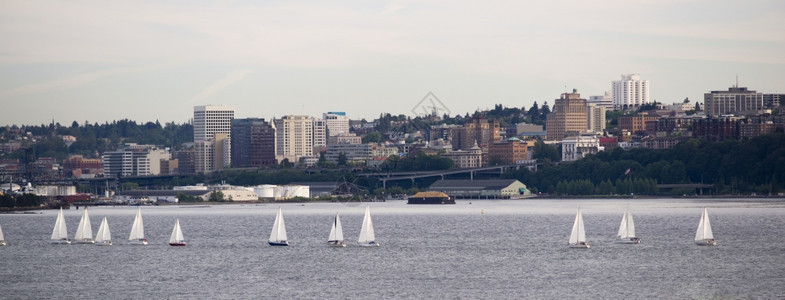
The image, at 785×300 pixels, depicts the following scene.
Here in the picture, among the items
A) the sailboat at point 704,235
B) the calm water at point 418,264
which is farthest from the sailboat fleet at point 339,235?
the calm water at point 418,264

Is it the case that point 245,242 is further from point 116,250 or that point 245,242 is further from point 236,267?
point 236,267

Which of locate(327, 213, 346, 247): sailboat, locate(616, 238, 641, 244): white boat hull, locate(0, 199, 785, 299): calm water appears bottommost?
locate(0, 199, 785, 299): calm water

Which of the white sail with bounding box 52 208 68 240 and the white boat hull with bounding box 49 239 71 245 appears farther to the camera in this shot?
the white sail with bounding box 52 208 68 240

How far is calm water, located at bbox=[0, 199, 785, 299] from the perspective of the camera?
230 ft

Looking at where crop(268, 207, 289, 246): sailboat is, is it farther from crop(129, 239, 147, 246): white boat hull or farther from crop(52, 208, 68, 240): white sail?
crop(52, 208, 68, 240): white sail

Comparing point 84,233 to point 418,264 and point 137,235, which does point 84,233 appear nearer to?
point 137,235

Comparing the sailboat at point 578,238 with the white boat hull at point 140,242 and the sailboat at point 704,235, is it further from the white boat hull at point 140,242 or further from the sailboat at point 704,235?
the white boat hull at point 140,242

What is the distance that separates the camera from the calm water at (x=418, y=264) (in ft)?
230

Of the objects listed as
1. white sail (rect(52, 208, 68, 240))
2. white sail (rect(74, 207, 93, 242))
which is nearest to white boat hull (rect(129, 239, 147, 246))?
white sail (rect(74, 207, 93, 242))

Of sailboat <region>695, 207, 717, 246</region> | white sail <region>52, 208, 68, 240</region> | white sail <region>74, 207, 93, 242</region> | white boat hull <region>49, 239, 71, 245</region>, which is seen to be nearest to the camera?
sailboat <region>695, 207, 717, 246</region>

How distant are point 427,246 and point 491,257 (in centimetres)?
1093

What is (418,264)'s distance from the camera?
274 feet

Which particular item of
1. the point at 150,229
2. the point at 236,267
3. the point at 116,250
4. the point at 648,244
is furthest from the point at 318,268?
the point at 150,229

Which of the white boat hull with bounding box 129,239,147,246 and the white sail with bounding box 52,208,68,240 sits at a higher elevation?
the white sail with bounding box 52,208,68,240
